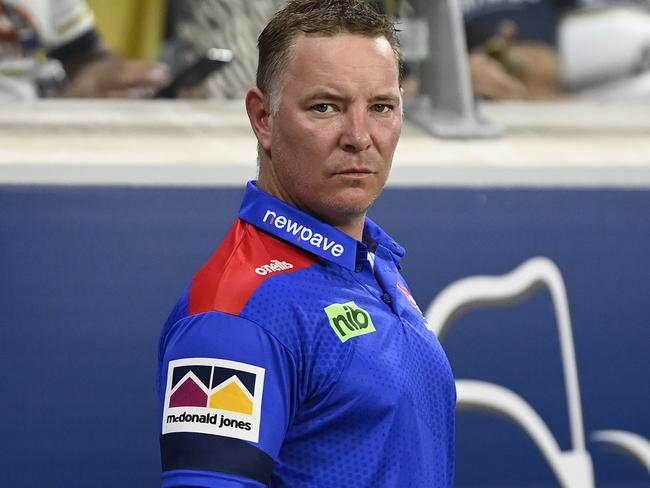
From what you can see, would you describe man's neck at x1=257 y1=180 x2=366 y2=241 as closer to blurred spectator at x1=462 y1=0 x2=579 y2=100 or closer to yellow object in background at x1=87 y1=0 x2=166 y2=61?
blurred spectator at x1=462 y1=0 x2=579 y2=100

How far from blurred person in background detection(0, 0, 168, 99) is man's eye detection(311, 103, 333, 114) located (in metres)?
1.62

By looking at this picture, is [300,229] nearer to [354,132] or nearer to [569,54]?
[354,132]

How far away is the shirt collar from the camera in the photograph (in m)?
1.30

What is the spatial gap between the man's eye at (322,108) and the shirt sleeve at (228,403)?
9.0 inches

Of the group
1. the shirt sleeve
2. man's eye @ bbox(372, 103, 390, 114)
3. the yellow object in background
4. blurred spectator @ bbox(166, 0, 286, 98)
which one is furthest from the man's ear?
the yellow object in background

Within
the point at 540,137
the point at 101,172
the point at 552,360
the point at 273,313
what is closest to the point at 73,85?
the point at 101,172

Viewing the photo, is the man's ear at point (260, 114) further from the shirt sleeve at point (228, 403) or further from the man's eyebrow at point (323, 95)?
the shirt sleeve at point (228, 403)

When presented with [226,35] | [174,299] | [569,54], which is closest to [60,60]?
[226,35]

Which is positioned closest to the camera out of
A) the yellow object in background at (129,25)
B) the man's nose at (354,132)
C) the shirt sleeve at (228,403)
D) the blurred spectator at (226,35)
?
the shirt sleeve at (228,403)

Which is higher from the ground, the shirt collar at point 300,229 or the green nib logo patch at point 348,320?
the shirt collar at point 300,229

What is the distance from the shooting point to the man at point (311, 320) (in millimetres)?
1181

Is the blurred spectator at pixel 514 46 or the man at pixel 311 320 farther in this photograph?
the blurred spectator at pixel 514 46

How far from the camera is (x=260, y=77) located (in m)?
1.32

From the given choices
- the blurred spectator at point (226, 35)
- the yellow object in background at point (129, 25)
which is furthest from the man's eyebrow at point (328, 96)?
the yellow object in background at point (129, 25)
